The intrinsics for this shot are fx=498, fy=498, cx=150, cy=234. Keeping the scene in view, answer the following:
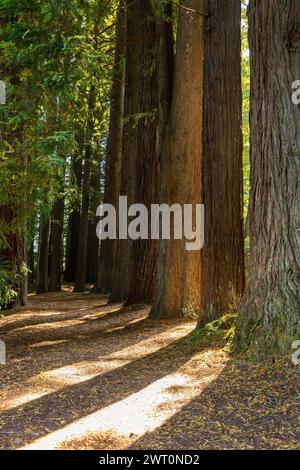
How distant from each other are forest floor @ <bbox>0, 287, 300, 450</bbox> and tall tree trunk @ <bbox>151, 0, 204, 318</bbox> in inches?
66.5

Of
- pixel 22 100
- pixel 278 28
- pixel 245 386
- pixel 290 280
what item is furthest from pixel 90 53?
pixel 245 386

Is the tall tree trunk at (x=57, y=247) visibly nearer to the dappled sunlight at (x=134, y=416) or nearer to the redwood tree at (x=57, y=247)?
the redwood tree at (x=57, y=247)

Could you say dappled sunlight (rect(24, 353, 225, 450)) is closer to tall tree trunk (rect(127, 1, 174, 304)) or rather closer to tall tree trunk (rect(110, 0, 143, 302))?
tall tree trunk (rect(127, 1, 174, 304))

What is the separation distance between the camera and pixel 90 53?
715 centimetres

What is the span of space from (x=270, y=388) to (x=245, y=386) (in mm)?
244

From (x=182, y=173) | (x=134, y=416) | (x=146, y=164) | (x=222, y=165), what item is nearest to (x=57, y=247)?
(x=146, y=164)

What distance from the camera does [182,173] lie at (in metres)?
9.02

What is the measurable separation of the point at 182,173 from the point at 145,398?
17.2ft

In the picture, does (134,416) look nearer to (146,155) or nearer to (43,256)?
(146,155)

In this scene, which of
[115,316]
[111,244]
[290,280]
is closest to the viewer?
[290,280]

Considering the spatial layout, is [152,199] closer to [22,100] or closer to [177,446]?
[22,100]

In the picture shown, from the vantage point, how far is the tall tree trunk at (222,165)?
273 inches

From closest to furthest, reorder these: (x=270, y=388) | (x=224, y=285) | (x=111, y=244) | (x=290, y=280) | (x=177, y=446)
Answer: (x=177, y=446) → (x=270, y=388) → (x=290, y=280) → (x=224, y=285) → (x=111, y=244)

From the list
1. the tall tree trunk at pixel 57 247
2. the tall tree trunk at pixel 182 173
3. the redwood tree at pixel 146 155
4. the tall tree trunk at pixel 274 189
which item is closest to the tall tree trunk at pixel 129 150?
the redwood tree at pixel 146 155
